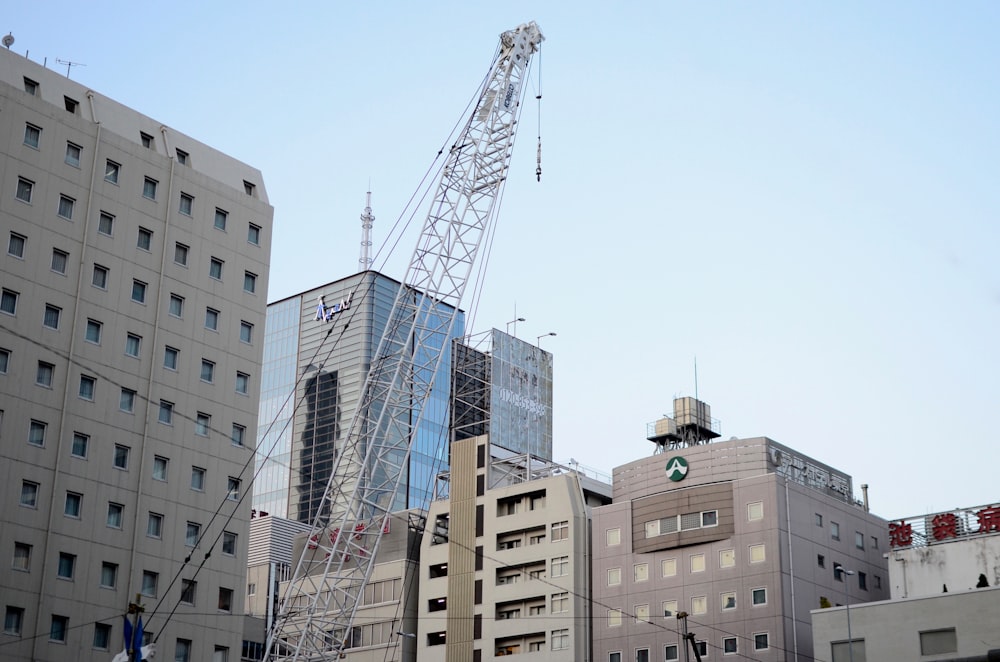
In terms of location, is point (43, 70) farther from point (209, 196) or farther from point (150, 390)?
point (150, 390)

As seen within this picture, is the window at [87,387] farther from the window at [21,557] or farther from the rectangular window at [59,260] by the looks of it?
the window at [21,557]

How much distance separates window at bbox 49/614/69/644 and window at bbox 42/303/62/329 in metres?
19.2

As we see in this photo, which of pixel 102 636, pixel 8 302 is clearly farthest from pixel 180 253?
pixel 102 636

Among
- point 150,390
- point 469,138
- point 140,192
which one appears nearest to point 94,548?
point 150,390

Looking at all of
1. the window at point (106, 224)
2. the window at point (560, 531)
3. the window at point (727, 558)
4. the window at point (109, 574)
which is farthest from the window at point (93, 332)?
the window at point (727, 558)

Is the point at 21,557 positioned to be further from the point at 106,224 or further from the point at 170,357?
the point at 106,224

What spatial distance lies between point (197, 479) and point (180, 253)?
55.0 ft

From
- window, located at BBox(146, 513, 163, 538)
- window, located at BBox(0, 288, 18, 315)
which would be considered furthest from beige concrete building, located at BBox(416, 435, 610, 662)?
window, located at BBox(0, 288, 18, 315)

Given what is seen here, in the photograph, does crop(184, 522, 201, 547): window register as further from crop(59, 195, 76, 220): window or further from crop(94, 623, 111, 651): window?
crop(59, 195, 76, 220): window

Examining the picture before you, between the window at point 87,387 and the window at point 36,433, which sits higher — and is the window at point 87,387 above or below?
above

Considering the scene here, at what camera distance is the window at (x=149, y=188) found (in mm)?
98625

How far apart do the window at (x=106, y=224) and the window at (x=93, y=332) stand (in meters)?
6.83

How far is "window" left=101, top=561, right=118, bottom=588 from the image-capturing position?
88.6 metres

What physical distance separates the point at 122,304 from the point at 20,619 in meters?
22.8
